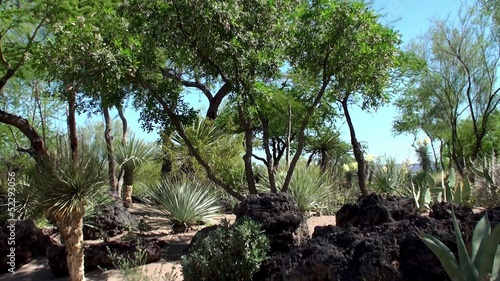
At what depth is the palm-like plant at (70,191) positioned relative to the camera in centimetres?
804

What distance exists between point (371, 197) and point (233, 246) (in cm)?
278

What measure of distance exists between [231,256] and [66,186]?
3562 mm

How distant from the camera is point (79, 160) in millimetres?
8359

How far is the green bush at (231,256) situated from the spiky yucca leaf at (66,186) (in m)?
2.85

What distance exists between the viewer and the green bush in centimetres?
589

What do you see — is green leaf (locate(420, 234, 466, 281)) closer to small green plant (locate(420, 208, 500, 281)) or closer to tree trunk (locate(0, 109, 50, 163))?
small green plant (locate(420, 208, 500, 281))

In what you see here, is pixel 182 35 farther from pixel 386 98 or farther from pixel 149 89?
pixel 386 98

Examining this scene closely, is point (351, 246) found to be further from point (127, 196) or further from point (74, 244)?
point (127, 196)

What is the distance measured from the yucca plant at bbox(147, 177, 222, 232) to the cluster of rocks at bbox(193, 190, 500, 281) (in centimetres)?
559

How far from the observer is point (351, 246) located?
5281mm

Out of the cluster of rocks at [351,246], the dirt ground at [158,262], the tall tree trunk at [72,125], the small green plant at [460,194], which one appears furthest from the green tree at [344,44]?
the tall tree trunk at [72,125]

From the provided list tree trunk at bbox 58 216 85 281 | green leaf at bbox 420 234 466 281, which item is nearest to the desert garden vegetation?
tree trunk at bbox 58 216 85 281

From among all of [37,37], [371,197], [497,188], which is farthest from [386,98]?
[37,37]

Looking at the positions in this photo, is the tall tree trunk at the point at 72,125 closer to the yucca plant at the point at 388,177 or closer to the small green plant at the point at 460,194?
the small green plant at the point at 460,194
